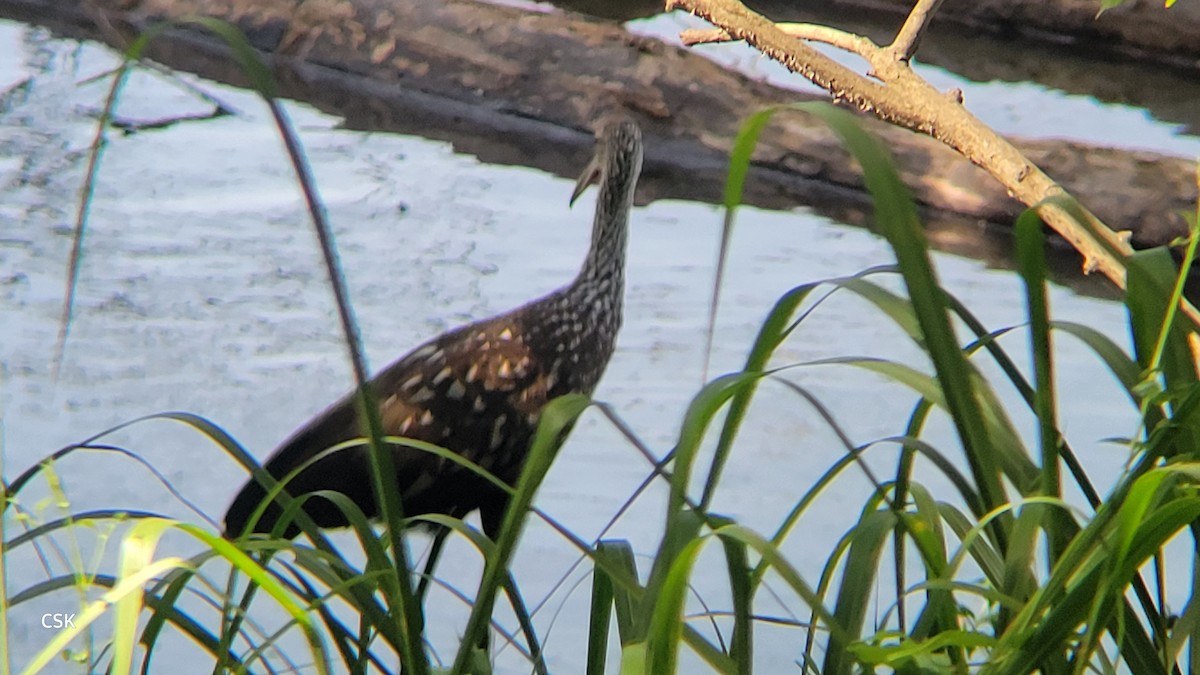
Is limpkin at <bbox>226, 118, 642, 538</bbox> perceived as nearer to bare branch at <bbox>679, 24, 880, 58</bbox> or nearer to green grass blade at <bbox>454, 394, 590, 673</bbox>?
bare branch at <bbox>679, 24, 880, 58</bbox>

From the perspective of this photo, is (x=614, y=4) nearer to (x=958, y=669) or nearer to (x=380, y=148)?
(x=380, y=148)

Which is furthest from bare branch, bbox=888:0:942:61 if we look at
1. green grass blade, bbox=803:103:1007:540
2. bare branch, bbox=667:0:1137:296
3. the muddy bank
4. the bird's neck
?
the muddy bank

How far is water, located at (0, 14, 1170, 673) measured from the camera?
2.73m

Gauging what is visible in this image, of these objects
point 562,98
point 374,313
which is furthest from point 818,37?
point 562,98

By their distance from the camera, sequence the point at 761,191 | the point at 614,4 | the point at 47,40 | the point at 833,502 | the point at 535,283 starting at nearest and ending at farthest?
the point at 833,502 < the point at 535,283 < the point at 761,191 < the point at 47,40 < the point at 614,4

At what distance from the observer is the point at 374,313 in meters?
3.48

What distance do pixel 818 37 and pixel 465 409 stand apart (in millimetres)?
781

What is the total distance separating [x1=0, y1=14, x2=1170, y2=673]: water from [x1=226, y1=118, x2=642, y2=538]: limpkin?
0.25m

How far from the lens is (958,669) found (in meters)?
1.16

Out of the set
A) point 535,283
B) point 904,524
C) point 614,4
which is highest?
point 614,4

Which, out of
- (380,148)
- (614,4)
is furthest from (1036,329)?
(614,4)

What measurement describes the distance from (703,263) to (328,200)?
1.03 metres

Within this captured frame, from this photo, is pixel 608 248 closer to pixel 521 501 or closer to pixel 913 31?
pixel 913 31

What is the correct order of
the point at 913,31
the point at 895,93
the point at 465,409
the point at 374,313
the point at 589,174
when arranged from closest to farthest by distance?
the point at 895,93 → the point at 913,31 → the point at 465,409 → the point at 589,174 → the point at 374,313
